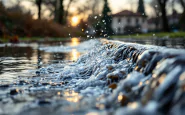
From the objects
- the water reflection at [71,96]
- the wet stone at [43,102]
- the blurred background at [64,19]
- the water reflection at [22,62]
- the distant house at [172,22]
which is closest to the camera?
the wet stone at [43,102]

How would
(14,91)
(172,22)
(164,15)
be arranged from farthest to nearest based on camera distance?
(172,22), (164,15), (14,91)

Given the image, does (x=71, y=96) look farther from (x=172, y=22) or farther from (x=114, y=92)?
(x=172, y=22)

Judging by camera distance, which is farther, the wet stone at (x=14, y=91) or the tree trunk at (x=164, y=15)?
the tree trunk at (x=164, y=15)

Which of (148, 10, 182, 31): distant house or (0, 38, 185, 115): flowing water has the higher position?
(148, 10, 182, 31): distant house

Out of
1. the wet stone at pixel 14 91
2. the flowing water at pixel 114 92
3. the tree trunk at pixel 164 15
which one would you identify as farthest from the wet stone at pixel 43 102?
the tree trunk at pixel 164 15

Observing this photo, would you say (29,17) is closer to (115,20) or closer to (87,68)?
(87,68)

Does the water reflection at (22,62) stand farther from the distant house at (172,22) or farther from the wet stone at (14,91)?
the distant house at (172,22)

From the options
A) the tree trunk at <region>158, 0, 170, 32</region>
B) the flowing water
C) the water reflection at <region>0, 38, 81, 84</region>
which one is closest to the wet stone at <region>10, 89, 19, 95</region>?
the flowing water

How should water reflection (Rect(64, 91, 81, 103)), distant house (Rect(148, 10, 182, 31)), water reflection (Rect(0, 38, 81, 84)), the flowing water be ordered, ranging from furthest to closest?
distant house (Rect(148, 10, 182, 31)) → water reflection (Rect(0, 38, 81, 84)) → water reflection (Rect(64, 91, 81, 103)) → the flowing water

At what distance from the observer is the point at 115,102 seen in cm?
325

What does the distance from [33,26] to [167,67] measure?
38.5 meters

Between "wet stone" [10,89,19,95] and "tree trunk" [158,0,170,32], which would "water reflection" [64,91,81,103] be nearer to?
"wet stone" [10,89,19,95]

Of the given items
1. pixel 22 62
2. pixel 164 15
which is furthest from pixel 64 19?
pixel 22 62

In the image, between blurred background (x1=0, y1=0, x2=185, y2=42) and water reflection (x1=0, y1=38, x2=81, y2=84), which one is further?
blurred background (x1=0, y1=0, x2=185, y2=42)
